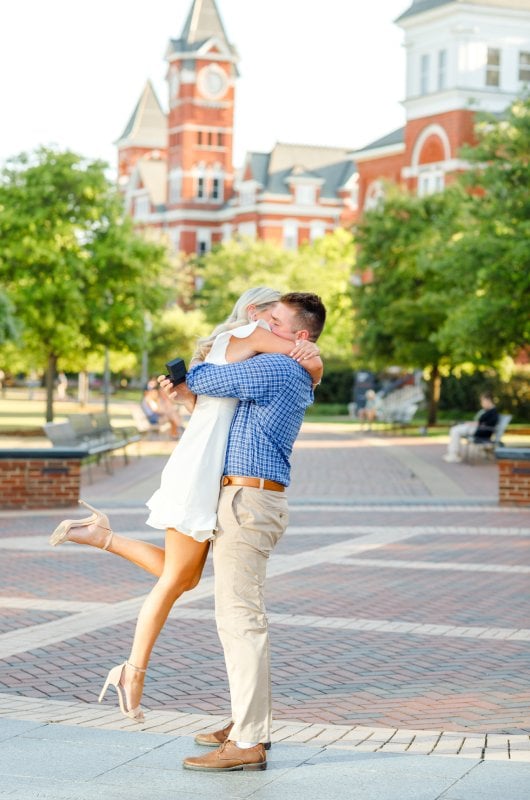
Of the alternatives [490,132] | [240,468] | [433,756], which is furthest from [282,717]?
[490,132]

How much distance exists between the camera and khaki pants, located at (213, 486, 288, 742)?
207 inches

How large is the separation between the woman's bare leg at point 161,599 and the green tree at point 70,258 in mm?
26965

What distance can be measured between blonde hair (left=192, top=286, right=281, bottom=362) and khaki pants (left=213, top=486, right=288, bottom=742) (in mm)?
618

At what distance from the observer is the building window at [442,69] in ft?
169

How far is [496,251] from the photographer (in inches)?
944

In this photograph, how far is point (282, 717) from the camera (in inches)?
249

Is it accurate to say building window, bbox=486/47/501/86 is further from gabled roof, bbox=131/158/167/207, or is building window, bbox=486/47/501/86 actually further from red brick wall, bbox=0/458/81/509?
gabled roof, bbox=131/158/167/207

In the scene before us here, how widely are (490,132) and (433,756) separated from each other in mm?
21914

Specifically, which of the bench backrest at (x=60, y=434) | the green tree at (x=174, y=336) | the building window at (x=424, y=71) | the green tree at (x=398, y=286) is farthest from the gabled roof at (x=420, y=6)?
the bench backrest at (x=60, y=434)

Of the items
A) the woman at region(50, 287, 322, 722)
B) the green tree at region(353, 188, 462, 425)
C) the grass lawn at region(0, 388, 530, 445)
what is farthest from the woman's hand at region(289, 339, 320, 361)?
the green tree at region(353, 188, 462, 425)

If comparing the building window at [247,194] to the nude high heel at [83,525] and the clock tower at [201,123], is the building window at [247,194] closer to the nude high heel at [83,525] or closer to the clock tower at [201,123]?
the clock tower at [201,123]

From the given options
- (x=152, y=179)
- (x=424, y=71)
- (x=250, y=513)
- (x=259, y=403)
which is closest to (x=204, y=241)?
(x=152, y=179)

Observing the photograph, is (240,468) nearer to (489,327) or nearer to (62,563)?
(62,563)

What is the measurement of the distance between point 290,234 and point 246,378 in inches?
3192
